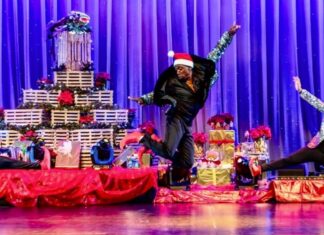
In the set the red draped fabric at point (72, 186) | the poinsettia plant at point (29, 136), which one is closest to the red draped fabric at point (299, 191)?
the red draped fabric at point (72, 186)

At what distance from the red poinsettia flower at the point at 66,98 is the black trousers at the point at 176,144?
1.65 meters

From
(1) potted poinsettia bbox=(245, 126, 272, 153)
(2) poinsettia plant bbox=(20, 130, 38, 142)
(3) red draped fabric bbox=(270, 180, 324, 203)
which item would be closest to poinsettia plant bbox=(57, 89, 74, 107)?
(2) poinsettia plant bbox=(20, 130, 38, 142)

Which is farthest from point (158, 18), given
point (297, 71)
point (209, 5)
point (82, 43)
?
point (297, 71)

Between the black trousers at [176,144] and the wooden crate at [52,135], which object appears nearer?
the black trousers at [176,144]

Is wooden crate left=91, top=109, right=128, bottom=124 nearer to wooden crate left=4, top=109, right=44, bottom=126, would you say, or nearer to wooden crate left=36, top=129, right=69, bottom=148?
wooden crate left=36, top=129, right=69, bottom=148

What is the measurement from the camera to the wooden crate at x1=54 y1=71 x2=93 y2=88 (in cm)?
733

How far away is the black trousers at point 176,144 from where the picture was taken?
18.7ft

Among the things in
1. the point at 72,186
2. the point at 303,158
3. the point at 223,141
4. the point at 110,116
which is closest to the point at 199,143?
the point at 223,141

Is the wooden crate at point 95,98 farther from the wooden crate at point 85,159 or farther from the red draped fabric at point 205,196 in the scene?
the red draped fabric at point 205,196

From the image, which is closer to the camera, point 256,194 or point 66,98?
point 256,194

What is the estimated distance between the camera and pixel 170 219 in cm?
490

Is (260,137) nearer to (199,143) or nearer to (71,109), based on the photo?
(199,143)

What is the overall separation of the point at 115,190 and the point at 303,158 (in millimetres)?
1959

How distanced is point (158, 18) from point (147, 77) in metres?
0.81
